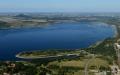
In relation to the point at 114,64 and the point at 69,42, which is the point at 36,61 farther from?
the point at 69,42

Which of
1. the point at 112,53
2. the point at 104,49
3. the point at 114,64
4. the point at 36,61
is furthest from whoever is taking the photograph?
the point at 104,49

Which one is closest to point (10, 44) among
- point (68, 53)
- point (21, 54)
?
point (21, 54)

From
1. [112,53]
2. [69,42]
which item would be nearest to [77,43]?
[69,42]

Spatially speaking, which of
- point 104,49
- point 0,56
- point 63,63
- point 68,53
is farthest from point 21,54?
point 104,49

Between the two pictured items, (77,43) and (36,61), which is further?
(77,43)

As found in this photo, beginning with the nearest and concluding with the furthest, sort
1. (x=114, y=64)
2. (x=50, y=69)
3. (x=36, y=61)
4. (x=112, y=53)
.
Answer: (x=50, y=69), (x=114, y=64), (x=36, y=61), (x=112, y=53)

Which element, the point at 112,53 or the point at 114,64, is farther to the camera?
the point at 112,53

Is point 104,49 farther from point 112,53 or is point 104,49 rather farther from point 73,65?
point 73,65

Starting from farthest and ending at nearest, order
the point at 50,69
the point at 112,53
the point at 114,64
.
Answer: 1. the point at 112,53
2. the point at 114,64
3. the point at 50,69

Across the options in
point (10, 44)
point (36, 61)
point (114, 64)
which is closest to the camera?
point (114, 64)
